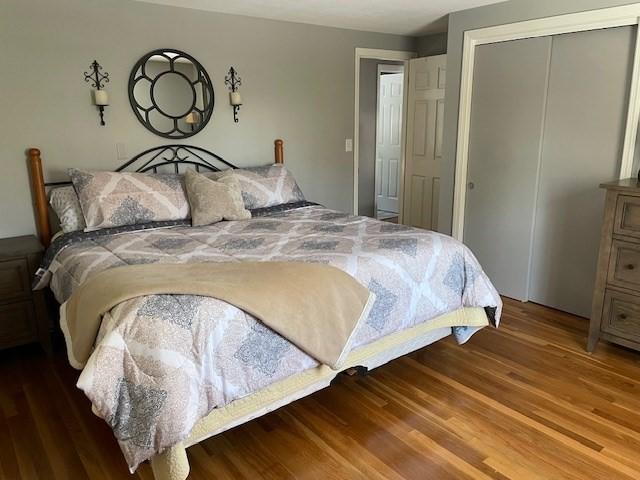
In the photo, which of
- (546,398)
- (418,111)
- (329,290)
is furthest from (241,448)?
(418,111)

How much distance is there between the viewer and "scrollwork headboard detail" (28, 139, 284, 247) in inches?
121

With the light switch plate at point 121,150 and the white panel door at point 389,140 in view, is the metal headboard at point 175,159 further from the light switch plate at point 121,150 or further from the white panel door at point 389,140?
the white panel door at point 389,140

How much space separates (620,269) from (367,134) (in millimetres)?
3597

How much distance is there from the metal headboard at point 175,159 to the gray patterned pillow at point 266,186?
13.8 inches

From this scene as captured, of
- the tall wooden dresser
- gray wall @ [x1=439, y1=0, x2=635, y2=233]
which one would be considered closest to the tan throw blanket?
the tall wooden dresser

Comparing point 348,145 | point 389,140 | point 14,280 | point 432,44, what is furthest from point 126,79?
point 389,140

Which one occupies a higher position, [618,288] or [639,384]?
[618,288]

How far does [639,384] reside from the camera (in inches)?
101

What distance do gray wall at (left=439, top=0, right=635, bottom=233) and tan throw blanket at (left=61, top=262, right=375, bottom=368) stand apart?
2168 millimetres

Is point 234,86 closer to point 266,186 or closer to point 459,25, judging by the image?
point 266,186

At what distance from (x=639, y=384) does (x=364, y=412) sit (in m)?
1.51

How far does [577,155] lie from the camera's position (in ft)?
10.7

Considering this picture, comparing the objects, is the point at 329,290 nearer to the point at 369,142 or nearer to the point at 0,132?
the point at 0,132

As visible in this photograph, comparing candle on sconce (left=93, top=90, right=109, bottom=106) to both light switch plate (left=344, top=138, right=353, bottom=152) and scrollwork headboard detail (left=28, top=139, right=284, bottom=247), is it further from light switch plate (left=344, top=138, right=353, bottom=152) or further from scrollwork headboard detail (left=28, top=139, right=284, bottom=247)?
light switch plate (left=344, top=138, right=353, bottom=152)
